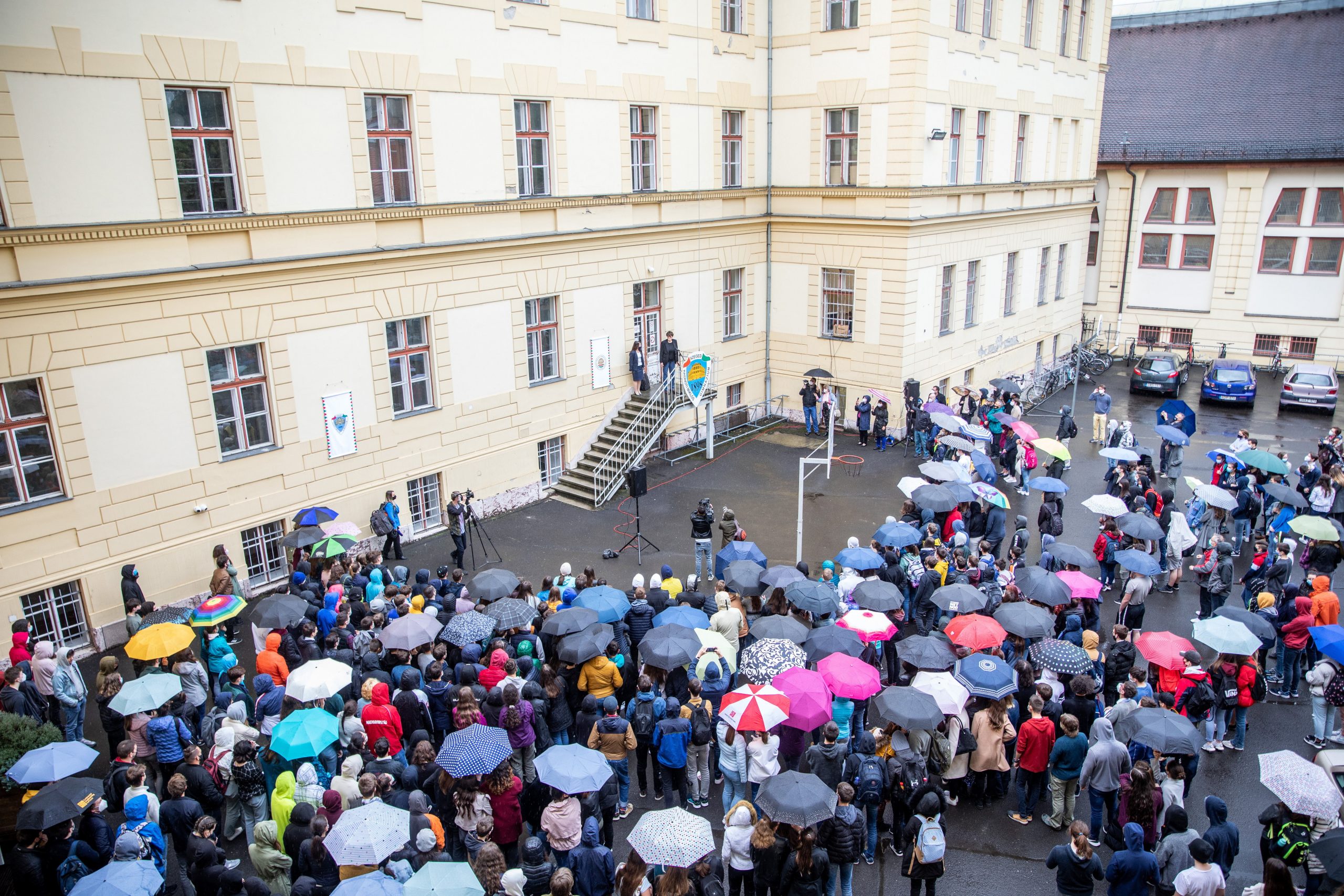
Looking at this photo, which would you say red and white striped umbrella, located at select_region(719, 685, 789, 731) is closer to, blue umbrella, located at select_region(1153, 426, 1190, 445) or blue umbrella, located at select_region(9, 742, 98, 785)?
blue umbrella, located at select_region(9, 742, 98, 785)

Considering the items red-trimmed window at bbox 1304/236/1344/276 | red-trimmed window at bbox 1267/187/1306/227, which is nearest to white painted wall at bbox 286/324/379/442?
red-trimmed window at bbox 1267/187/1306/227

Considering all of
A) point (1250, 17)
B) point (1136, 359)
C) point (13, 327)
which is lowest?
point (1136, 359)

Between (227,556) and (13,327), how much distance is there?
4816mm

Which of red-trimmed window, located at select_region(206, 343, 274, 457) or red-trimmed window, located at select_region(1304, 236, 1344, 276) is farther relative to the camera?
red-trimmed window, located at select_region(1304, 236, 1344, 276)

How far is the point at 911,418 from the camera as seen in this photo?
25.9 meters

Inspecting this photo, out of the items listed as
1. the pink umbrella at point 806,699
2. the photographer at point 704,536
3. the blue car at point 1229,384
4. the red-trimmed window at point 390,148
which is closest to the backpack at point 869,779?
the pink umbrella at point 806,699

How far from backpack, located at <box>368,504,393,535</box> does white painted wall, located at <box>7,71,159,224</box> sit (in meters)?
6.56

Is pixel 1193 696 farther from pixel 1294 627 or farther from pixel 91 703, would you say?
pixel 91 703

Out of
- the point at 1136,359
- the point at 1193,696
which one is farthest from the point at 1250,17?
the point at 1193,696

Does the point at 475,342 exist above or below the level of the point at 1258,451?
above

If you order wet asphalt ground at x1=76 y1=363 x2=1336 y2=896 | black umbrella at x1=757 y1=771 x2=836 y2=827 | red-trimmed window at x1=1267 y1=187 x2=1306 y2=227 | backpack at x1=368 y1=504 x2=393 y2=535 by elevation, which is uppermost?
red-trimmed window at x1=1267 y1=187 x2=1306 y2=227

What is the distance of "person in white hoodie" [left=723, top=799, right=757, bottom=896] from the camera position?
28.3ft

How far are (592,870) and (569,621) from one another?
12.9 ft

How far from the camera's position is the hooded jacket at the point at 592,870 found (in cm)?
834
